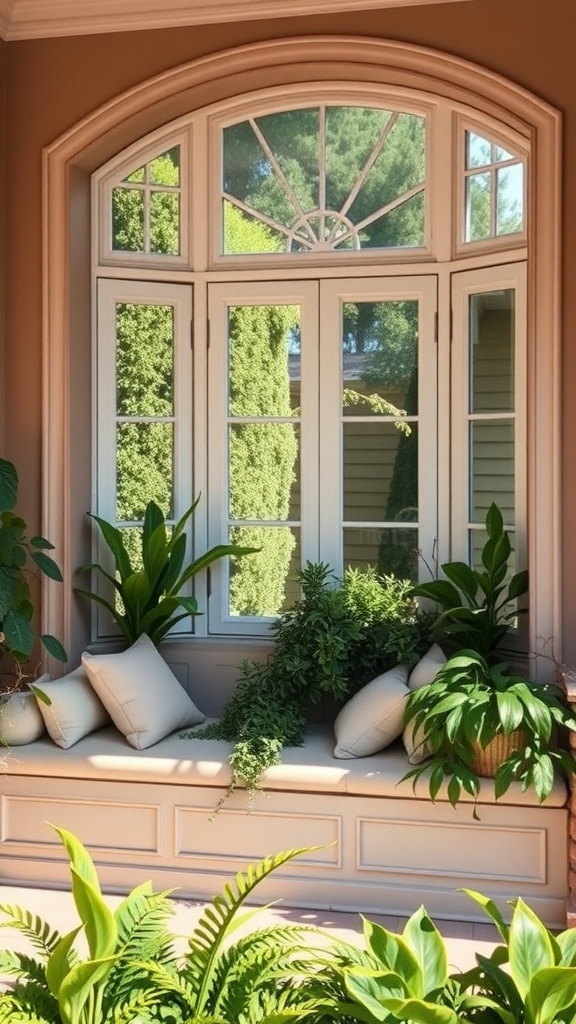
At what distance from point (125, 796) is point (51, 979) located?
2169mm

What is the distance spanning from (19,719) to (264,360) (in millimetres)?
1946

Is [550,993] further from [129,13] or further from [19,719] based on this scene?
[129,13]

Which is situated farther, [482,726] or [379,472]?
Result: [379,472]

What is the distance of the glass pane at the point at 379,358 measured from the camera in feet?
15.5

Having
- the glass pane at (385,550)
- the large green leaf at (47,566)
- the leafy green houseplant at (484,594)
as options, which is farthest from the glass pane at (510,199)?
the large green leaf at (47,566)

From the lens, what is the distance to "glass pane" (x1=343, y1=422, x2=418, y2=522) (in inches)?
186

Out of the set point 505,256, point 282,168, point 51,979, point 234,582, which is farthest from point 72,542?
point 51,979

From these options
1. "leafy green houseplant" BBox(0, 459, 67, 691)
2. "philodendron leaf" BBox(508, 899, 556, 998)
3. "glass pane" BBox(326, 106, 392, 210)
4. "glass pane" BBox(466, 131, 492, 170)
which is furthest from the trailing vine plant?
"philodendron leaf" BBox(508, 899, 556, 998)

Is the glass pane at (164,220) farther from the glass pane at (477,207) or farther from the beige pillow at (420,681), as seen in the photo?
the beige pillow at (420,681)

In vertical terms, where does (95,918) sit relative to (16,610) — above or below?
below

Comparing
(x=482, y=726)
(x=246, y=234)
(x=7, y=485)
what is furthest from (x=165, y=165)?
(x=482, y=726)

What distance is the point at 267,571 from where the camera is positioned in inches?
193

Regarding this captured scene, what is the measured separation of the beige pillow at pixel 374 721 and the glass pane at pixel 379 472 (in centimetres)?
93

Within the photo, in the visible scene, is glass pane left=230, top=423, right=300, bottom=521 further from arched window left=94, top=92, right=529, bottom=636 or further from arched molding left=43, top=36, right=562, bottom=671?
arched molding left=43, top=36, right=562, bottom=671
